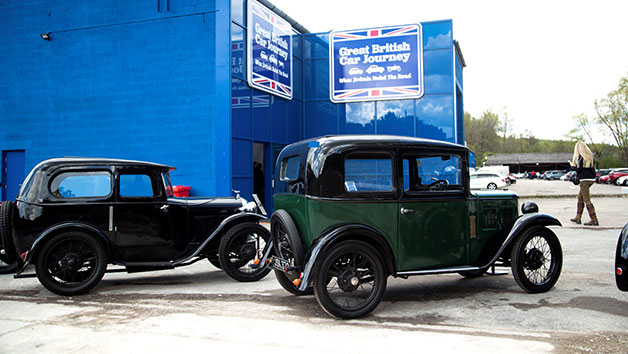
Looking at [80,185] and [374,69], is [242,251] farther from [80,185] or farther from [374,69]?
[374,69]

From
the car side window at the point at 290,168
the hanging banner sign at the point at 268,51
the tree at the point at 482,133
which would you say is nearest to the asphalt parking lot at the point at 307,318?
the car side window at the point at 290,168

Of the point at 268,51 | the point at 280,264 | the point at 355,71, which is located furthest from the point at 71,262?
the point at 355,71

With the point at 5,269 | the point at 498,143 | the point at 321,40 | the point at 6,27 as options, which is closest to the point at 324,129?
the point at 321,40

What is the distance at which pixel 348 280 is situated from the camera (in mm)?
4836

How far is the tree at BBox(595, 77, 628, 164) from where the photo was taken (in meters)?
65.1

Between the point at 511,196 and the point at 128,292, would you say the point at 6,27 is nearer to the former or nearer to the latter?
the point at 128,292

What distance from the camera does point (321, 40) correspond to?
1870cm

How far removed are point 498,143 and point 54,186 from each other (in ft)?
342

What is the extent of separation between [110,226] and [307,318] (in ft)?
10.3

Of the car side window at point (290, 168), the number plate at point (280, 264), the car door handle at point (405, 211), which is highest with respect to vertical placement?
the car side window at point (290, 168)

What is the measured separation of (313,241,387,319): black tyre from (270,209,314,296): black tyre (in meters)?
0.32

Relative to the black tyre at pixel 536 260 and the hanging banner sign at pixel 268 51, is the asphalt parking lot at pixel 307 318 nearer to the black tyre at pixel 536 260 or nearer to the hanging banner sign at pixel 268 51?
the black tyre at pixel 536 260

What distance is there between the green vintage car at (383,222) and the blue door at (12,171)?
44.6 ft

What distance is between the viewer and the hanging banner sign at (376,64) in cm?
1781
